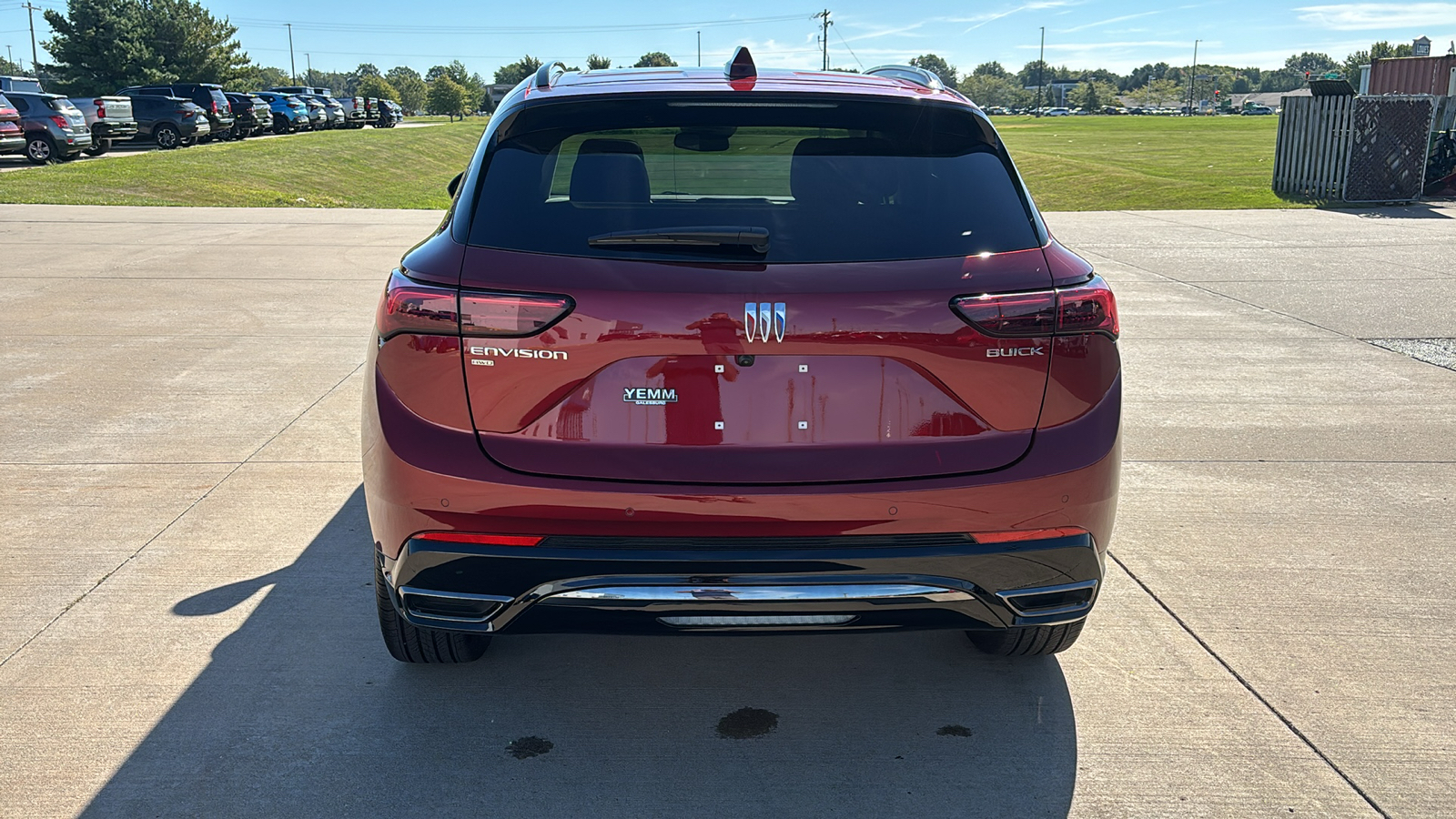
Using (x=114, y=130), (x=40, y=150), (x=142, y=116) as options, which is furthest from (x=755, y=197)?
(x=142, y=116)

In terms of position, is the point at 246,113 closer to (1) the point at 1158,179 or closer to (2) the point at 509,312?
(1) the point at 1158,179

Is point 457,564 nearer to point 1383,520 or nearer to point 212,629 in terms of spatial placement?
point 212,629

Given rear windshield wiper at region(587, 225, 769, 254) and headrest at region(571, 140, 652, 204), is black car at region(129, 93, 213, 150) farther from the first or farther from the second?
rear windshield wiper at region(587, 225, 769, 254)

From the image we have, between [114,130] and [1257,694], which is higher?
[114,130]

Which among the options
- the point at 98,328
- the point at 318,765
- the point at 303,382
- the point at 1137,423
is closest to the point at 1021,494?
the point at 318,765

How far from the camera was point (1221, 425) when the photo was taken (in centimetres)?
643

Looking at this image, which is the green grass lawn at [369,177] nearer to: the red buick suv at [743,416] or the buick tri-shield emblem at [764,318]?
the red buick suv at [743,416]

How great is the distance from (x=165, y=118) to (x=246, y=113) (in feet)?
31.8

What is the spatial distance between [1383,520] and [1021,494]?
9.79 ft

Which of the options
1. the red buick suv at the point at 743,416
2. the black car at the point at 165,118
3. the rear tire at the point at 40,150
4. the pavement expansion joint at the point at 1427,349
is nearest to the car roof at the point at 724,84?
the red buick suv at the point at 743,416

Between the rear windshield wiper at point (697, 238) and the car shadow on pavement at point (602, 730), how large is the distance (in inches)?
43.9

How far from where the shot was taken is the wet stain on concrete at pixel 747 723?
10.7 feet

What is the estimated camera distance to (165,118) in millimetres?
34781

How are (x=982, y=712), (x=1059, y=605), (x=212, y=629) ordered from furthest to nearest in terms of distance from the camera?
(x=212, y=629)
(x=982, y=712)
(x=1059, y=605)
